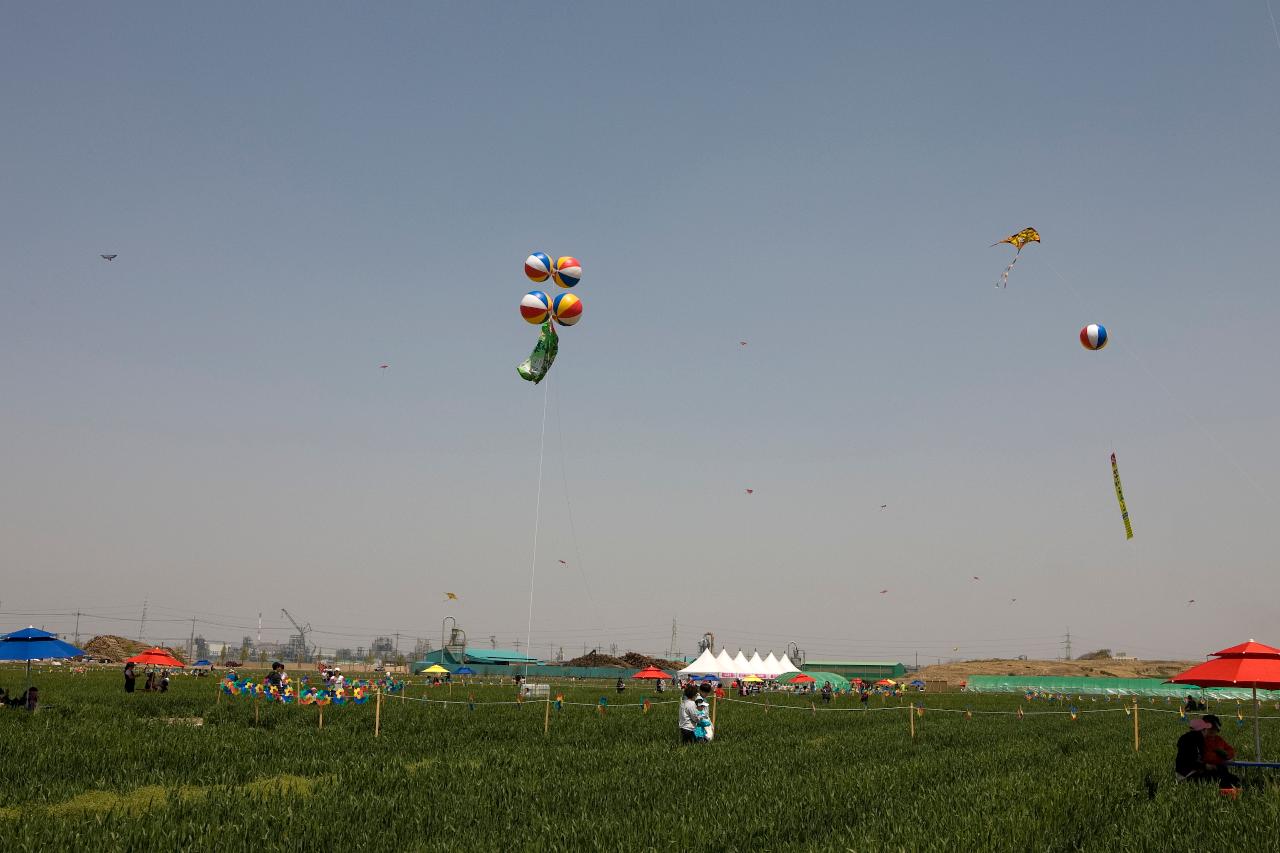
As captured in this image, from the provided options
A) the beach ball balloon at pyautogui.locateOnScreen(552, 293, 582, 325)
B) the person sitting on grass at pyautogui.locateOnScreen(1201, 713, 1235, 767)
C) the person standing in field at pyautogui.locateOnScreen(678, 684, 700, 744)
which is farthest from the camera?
the beach ball balloon at pyautogui.locateOnScreen(552, 293, 582, 325)

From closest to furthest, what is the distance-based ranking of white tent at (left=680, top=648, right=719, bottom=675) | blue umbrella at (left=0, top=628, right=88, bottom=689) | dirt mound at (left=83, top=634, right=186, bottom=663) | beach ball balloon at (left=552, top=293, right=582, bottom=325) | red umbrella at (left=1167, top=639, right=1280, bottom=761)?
red umbrella at (left=1167, top=639, right=1280, bottom=761)
beach ball balloon at (left=552, top=293, right=582, bottom=325)
blue umbrella at (left=0, top=628, right=88, bottom=689)
white tent at (left=680, top=648, right=719, bottom=675)
dirt mound at (left=83, top=634, right=186, bottom=663)

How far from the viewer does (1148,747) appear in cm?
2356

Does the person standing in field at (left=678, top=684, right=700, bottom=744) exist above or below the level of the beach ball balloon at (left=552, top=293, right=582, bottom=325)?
below

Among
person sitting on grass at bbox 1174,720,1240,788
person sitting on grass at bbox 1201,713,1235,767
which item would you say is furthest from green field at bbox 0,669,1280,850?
person sitting on grass at bbox 1201,713,1235,767

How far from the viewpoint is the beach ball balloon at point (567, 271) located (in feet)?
76.9

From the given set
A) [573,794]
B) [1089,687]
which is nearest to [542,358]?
[573,794]

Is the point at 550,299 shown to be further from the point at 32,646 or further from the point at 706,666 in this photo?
the point at 706,666

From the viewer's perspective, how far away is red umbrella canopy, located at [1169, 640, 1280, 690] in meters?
16.0

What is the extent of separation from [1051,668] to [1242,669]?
147 m

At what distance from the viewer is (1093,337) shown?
26688 millimetres

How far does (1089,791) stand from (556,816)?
8.06 metres

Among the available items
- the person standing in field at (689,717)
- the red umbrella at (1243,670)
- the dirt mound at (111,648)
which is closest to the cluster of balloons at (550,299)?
the person standing in field at (689,717)

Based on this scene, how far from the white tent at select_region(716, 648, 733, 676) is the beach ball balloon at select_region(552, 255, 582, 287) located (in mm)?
49347

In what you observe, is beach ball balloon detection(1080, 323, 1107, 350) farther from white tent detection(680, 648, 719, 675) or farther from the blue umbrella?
white tent detection(680, 648, 719, 675)
